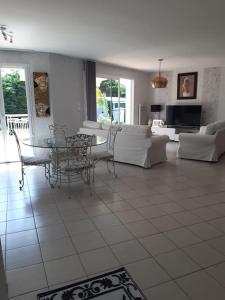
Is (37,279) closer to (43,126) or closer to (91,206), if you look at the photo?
(91,206)

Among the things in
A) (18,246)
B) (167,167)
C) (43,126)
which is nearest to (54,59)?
(43,126)

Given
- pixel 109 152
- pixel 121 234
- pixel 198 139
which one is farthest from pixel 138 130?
pixel 121 234

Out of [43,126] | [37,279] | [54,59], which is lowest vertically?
[37,279]

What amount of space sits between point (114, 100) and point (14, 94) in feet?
11.5

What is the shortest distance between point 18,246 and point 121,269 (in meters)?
1.03

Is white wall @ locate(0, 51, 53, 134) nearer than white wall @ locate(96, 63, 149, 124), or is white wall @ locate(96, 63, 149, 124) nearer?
white wall @ locate(0, 51, 53, 134)

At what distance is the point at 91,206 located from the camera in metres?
3.15

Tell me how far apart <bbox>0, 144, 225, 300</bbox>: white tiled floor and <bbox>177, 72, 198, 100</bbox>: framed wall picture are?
4.57 meters

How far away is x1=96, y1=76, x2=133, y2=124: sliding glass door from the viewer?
7.47 metres

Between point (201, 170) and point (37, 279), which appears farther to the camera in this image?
point (201, 170)

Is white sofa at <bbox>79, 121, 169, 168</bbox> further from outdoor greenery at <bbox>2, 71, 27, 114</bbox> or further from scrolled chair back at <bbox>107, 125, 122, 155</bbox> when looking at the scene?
outdoor greenery at <bbox>2, 71, 27, 114</bbox>

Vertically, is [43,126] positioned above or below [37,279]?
above

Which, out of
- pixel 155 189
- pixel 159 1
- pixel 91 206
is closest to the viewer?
pixel 159 1

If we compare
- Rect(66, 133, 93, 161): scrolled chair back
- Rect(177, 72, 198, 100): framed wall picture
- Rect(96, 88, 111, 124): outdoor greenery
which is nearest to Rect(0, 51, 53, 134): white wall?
Rect(96, 88, 111, 124): outdoor greenery
